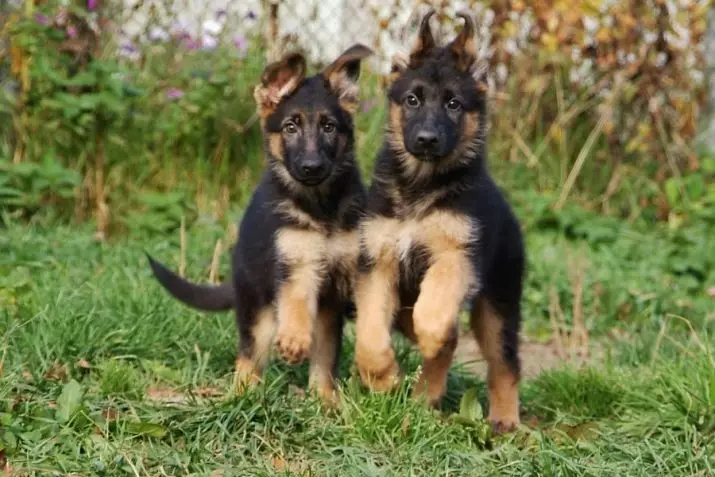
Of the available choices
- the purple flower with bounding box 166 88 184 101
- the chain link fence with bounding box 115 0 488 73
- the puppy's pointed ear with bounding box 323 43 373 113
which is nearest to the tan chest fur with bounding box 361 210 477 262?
the puppy's pointed ear with bounding box 323 43 373 113

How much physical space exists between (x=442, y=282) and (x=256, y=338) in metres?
0.92

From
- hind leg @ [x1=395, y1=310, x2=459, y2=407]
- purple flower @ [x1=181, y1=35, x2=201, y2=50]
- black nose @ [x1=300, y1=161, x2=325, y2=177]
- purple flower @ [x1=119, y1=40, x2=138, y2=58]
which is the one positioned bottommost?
hind leg @ [x1=395, y1=310, x2=459, y2=407]

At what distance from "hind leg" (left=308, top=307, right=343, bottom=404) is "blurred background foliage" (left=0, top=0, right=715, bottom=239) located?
7.84 ft

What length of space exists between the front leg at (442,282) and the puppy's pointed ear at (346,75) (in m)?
0.73

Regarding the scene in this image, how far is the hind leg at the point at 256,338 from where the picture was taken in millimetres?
5098

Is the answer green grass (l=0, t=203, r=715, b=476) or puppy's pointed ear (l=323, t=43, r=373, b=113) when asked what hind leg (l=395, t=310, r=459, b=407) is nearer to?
green grass (l=0, t=203, r=715, b=476)

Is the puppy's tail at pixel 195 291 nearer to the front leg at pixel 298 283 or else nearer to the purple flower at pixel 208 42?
the front leg at pixel 298 283

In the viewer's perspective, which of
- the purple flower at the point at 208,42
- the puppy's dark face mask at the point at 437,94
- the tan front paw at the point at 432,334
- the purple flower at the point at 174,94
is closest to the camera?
the tan front paw at the point at 432,334

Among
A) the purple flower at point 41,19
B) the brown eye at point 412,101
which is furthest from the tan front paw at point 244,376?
the purple flower at point 41,19

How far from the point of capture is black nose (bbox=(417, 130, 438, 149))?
4691 mm

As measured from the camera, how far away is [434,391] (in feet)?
16.8

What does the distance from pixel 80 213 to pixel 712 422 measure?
490cm

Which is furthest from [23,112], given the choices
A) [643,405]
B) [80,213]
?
[643,405]

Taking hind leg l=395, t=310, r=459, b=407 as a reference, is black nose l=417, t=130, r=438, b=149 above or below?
above
